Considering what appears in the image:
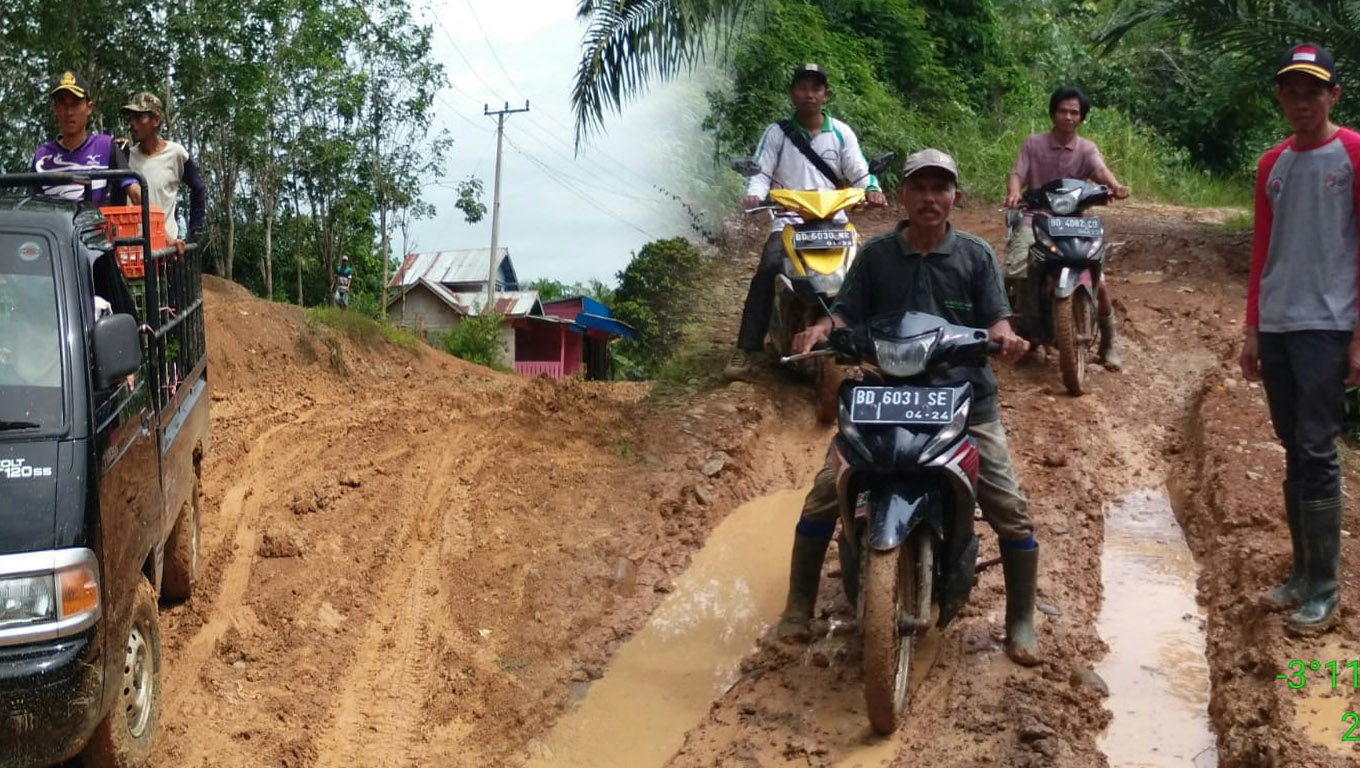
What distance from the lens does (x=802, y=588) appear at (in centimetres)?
532

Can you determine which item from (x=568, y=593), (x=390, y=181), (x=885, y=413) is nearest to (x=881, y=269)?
(x=885, y=413)

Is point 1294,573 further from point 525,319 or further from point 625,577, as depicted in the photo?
point 525,319

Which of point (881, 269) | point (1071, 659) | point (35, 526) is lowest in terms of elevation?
point (1071, 659)

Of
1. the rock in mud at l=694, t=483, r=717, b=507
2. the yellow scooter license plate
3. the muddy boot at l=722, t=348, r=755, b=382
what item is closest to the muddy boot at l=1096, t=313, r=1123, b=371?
the yellow scooter license plate

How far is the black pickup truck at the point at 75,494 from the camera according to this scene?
3510mm

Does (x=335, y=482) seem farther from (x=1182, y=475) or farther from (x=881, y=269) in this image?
(x=1182, y=475)

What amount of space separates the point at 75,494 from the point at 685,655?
9.01 ft

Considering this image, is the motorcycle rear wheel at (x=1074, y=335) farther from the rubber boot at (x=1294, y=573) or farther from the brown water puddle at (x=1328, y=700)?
the brown water puddle at (x=1328, y=700)

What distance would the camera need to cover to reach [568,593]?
6.09 meters

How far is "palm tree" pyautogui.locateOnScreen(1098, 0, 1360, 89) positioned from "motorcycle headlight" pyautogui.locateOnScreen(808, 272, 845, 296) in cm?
675

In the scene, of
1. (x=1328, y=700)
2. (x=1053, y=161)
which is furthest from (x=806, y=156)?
(x=1328, y=700)

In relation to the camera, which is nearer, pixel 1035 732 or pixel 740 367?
pixel 1035 732

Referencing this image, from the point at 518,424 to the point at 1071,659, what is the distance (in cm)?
495

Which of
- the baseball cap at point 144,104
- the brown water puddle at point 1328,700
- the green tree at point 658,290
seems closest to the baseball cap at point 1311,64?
the brown water puddle at point 1328,700
